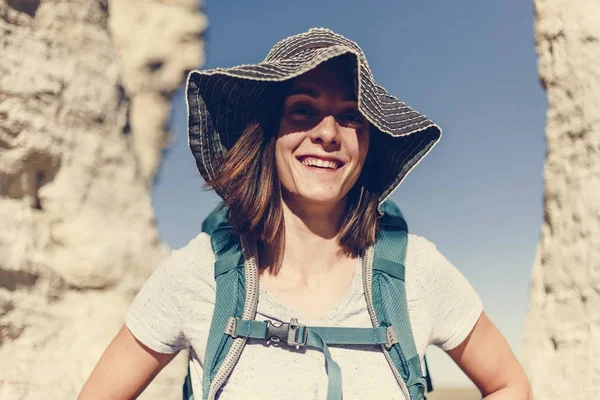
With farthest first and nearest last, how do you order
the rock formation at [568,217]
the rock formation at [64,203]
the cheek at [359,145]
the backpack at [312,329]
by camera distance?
the rock formation at [64,203], the rock formation at [568,217], the cheek at [359,145], the backpack at [312,329]

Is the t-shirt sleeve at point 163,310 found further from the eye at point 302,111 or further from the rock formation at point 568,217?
the rock formation at point 568,217

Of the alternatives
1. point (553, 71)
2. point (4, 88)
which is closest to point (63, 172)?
point (4, 88)

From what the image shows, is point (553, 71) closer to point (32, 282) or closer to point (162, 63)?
point (32, 282)

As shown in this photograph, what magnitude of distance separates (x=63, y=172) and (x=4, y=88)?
597 millimetres

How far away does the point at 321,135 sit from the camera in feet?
4.90

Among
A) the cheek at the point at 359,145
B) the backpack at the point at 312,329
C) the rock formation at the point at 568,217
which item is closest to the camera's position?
the backpack at the point at 312,329

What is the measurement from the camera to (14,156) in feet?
10.8

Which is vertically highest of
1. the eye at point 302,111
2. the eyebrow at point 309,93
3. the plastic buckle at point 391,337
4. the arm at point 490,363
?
the eyebrow at point 309,93

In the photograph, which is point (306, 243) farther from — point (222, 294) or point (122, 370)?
point (122, 370)

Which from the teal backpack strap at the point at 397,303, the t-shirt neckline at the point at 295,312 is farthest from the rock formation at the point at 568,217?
the t-shirt neckline at the point at 295,312

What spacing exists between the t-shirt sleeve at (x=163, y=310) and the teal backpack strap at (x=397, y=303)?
420 mm

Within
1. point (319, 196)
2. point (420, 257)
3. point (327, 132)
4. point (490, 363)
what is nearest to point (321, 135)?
point (327, 132)

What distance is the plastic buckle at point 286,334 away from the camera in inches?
56.8

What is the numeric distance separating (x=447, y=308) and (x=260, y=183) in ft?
1.70
